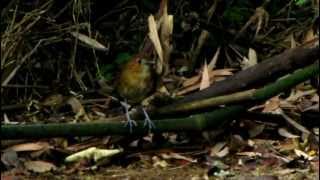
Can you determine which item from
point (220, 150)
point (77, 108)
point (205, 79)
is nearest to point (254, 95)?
point (220, 150)

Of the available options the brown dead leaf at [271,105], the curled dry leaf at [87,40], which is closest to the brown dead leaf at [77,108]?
the curled dry leaf at [87,40]

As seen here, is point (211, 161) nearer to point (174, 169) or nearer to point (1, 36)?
point (174, 169)

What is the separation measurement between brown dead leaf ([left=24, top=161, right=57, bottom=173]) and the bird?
0.51 meters

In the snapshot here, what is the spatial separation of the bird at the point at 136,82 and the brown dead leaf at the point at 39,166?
0.51m

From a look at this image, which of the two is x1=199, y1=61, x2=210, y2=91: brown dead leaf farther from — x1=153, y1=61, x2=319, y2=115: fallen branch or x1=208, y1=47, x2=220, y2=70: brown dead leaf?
x1=153, y1=61, x2=319, y2=115: fallen branch

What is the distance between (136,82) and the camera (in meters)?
3.66

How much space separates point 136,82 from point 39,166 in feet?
2.29

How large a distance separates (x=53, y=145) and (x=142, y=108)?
2.04 feet

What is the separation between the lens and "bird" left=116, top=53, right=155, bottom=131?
3615 mm

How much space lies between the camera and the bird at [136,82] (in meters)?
3.62

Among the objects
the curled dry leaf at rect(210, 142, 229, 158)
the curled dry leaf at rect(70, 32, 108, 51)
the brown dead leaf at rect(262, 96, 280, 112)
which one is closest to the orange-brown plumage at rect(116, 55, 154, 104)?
the curled dry leaf at rect(210, 142, 229, 158)

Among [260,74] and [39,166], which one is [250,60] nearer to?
[260,74]

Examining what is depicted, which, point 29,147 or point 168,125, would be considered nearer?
point 168,125

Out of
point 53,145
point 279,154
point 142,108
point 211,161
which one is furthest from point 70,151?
point 279,154
